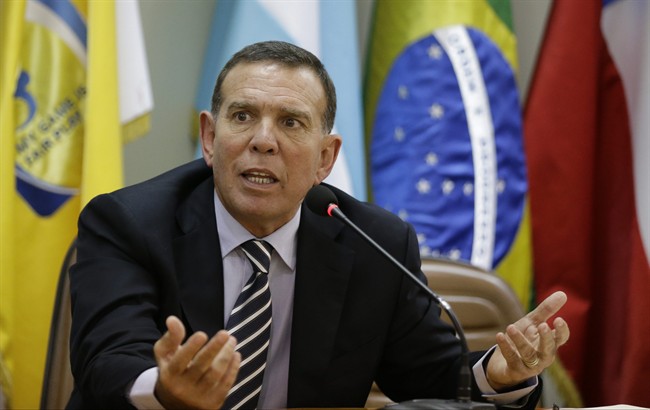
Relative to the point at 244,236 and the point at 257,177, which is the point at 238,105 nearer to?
the point at 257,177

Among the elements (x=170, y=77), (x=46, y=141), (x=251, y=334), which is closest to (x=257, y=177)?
(x=251, y=334)

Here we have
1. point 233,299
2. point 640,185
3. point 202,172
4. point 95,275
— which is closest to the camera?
point 95,275

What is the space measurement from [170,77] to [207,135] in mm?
1507

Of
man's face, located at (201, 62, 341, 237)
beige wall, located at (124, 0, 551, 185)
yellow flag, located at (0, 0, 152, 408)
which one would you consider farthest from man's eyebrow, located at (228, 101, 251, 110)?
beige wall, located at (124, 0, 551, 185)

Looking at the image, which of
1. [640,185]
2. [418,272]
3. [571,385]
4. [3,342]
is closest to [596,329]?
[571,385]

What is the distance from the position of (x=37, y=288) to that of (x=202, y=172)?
110cm

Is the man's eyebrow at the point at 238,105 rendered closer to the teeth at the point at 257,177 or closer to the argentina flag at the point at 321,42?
the teeth at the point at 257,177

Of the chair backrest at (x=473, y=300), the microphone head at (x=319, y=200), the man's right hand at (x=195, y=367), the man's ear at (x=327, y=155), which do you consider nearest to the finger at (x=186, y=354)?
the man's right hand at (x=195, y=367)

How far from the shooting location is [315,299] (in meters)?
2.30

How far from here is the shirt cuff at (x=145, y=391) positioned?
169cm

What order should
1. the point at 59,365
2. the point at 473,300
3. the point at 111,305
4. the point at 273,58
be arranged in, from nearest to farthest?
1. the point at 111,305
2. the point at 273,58
3. the point at 59,365
4. the point at 473,300

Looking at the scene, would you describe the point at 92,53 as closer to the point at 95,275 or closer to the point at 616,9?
the point at 95,275

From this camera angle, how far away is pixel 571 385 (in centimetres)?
376

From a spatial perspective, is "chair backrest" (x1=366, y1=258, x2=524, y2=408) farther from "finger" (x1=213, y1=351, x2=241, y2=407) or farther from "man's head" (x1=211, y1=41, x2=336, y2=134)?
"finger" (x1=213, y1=351, x2=241, y2=407)
